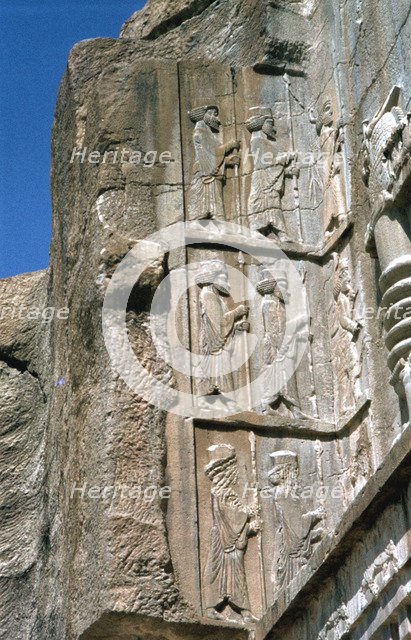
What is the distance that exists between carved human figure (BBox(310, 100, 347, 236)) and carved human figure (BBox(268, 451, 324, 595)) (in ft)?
4.39

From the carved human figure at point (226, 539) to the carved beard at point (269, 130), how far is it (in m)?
1.97

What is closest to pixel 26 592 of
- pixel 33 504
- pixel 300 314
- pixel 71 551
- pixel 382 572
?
pixel 33 504

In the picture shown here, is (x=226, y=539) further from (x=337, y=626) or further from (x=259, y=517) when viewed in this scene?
(x=337, y=626)

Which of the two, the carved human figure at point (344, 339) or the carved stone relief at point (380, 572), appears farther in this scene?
the carved human figure at point (344, 339)

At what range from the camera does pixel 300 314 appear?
10.6m

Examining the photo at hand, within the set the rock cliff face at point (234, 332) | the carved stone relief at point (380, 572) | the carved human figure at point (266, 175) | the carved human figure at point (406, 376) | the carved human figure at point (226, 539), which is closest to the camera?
the carved stone relief at point (380, 572)

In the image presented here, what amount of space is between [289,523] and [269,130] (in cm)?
239

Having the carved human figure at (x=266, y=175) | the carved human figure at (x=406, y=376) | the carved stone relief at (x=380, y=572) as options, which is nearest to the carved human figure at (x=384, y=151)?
the carved human figure at (x=406, y=376)

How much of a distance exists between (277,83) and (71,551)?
9.90 ft

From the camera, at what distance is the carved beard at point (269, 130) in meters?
11.1

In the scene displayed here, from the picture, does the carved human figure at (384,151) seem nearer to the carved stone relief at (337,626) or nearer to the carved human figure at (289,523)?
the carved human figure at (289,523)

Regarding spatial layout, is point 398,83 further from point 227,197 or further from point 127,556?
point 127,556

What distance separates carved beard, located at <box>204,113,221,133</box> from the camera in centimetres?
1107

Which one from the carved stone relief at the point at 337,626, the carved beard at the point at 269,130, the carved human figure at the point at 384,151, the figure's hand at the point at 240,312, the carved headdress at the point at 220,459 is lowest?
the carved stone relief at the point at 337,626
